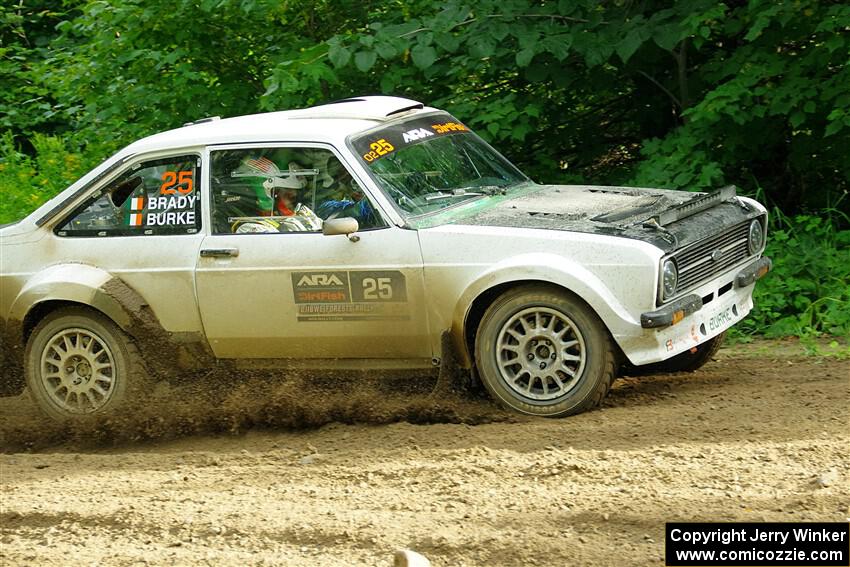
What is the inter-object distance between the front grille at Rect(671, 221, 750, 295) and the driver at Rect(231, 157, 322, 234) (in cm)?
206

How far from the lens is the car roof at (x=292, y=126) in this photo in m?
7.00

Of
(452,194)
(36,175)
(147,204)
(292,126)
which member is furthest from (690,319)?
(36,175)

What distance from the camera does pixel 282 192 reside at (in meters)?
6.96

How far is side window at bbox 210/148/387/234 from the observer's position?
682 centimetres

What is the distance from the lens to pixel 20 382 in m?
7.73

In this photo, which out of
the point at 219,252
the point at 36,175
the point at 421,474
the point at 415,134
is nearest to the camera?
the point at 421,474

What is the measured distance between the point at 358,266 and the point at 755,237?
2.40 metres

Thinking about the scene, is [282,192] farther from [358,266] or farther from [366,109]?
[366,109]

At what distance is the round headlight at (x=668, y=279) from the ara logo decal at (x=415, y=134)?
1.88 metres

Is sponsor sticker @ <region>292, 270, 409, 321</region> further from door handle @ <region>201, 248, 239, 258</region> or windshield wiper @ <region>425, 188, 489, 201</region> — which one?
windshield wiper @ <region>425, 188, 489, 201</region>

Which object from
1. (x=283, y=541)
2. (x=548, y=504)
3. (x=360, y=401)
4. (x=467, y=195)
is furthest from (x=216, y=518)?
(x=467, y=195)

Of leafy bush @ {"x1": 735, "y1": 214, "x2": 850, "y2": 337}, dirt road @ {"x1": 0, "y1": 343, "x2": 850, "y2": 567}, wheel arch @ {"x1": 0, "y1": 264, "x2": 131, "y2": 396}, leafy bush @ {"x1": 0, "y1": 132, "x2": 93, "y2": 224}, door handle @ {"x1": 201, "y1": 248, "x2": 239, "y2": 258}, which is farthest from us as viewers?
leafy bush @ {"x1": 0, "y1": 132, "x2": 93, "y2": 224}

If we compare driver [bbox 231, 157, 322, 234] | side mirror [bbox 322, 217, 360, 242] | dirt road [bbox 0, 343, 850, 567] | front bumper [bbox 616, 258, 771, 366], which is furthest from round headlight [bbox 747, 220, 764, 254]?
driver [bbox 231, 157, 322, 234]

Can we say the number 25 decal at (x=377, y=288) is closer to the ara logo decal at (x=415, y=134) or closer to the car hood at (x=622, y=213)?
the car hood at (x=622, y=213)
